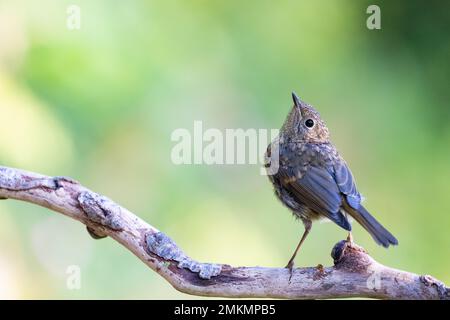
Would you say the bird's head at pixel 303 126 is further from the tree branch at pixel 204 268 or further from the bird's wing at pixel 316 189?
the tree branch at pixel 204 268

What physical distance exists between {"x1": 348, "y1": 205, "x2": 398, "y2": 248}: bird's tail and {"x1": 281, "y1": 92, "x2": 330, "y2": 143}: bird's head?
0.73m

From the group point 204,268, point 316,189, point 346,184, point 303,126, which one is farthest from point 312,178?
point 204,268

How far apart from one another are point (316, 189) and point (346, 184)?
0.18 metres

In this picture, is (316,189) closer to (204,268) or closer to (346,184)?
(346,184)

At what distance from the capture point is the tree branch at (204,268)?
3746mm

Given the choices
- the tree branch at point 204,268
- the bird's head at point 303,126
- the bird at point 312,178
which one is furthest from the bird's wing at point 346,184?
the tree branch at point 204,268

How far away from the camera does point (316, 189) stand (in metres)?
4.39

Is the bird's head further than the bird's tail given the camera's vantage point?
Yes

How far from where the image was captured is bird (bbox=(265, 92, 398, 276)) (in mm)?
4227

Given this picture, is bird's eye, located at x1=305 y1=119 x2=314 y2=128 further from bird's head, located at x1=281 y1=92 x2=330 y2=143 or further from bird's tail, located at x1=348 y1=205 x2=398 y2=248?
bird's tail, located at x1=348 y1=205 x2=398 y2=248

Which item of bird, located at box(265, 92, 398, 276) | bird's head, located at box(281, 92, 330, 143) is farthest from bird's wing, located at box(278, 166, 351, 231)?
bird's head, located at box(281, 92, 330, 143)

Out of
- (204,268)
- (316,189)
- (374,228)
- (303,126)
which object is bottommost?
(204,268)

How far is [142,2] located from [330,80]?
1.66 m

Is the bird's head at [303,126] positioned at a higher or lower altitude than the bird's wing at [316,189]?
higher
